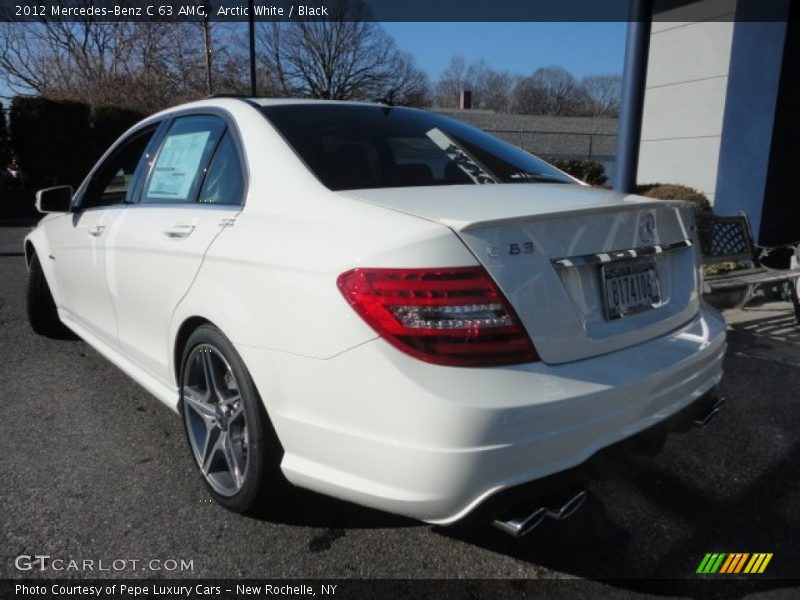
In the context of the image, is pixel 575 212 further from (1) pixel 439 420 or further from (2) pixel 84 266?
(2) pixel 84 266

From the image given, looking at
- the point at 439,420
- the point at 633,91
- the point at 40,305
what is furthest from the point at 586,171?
the point at 439,420

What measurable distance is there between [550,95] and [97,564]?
69.8 metres

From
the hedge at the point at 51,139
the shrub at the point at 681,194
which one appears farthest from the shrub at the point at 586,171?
the hedge at the point at 51,139

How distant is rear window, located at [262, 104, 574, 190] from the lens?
7.55 feet

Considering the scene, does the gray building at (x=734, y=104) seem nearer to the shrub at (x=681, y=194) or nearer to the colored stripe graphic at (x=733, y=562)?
the shrub at (x=681, y=194)

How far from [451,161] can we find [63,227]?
8.54ft

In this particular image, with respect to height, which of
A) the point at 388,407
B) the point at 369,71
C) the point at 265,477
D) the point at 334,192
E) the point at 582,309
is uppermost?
the point at 369,71

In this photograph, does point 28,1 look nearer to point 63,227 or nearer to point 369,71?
point 369,71

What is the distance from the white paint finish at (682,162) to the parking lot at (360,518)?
5973mm

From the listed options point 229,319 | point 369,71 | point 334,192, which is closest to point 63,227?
point 229,319

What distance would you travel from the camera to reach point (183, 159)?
2.86 meters

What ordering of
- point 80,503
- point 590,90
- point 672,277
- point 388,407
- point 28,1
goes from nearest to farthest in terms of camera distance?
point 388,407 < point 672,277 < point 80,503 < point 28,1 < point 590,90

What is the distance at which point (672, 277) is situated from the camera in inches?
90.4

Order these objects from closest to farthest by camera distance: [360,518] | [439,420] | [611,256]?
[439,420] → [611,256] → [360,518]
